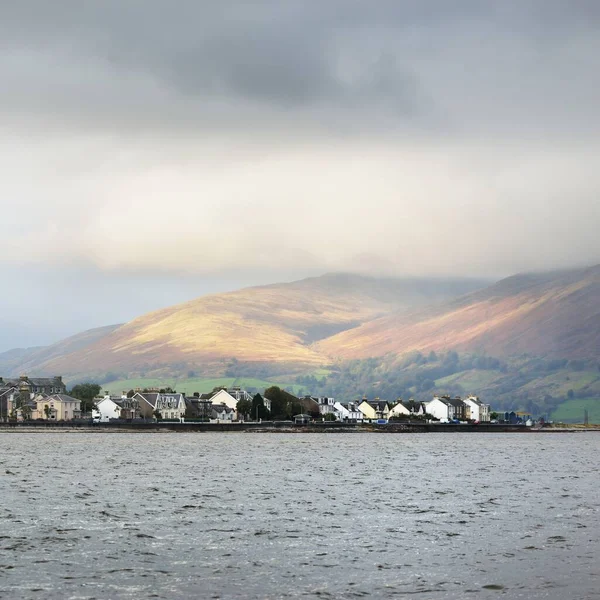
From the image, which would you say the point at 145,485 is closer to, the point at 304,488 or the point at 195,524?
the point at 304,488

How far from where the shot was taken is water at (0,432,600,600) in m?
40.6

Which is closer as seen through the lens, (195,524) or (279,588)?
(279,588)

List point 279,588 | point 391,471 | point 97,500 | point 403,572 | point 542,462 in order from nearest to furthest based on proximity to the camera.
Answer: point 279,588 < point 403,572 < point 97,500 < point 391,471 < point 542,462

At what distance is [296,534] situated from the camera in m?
54.0

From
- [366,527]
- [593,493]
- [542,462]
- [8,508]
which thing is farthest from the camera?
[542,462]

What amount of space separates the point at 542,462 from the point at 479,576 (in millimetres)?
89896

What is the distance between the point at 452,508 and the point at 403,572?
80.9ft

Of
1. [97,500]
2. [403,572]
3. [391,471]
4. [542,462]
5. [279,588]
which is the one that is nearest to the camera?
[279,588]

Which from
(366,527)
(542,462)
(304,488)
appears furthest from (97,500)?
(542,462)

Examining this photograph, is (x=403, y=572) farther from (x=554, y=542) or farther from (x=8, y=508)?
(x=8, y=508)

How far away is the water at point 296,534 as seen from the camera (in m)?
40.6

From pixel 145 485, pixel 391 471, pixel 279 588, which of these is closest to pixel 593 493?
pixel 391 471

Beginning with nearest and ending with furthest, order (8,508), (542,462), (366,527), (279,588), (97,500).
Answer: (279,588) → (366,527) → (8,508) → (97,500) → (542,462)

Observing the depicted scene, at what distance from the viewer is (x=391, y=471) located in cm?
10438
